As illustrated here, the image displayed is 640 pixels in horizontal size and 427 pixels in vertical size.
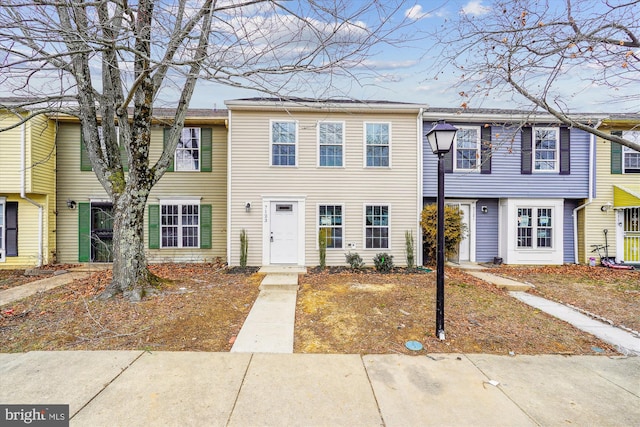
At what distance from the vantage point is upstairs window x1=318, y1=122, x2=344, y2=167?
30.7 ft

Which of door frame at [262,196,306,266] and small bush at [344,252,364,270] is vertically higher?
door frame at [262,196,306,266]

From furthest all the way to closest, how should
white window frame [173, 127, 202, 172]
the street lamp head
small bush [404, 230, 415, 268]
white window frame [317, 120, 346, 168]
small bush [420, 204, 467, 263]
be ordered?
white window frame [173, 127, 202, 172]
white window frame [317, 120, 346, 168]
small bush [404, 230, 415, 268]
small bush [420, 204, 467, 263]
the street lamp head

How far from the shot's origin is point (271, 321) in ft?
15.1

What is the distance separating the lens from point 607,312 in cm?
532

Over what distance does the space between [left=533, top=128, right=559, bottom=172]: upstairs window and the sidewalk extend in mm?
8217

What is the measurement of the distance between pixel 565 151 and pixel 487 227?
3.64 metres

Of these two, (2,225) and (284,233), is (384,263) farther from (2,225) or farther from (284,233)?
(2,225)

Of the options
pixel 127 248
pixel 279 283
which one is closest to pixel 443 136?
pixel 279 283

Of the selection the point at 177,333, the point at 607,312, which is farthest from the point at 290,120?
the point at 607,312

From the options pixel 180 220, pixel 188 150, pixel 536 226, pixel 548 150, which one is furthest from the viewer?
pixel 188 150

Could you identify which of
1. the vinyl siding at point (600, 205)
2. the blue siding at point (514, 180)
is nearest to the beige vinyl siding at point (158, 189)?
the blue siding at point (514, 180)

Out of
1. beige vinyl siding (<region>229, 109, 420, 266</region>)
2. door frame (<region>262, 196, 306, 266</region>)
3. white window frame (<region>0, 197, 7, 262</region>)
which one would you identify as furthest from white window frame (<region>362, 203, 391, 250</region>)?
white window frame (<region>0, 197, 7, 262</region>)

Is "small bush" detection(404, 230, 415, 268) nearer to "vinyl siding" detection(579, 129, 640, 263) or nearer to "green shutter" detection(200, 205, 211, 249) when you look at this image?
"vinyl siding" detection(579, 129, 640, 263)

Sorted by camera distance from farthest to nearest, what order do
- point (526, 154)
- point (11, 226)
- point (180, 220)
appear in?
point (180, 220) < point (526, 154) < point (11, 226)
